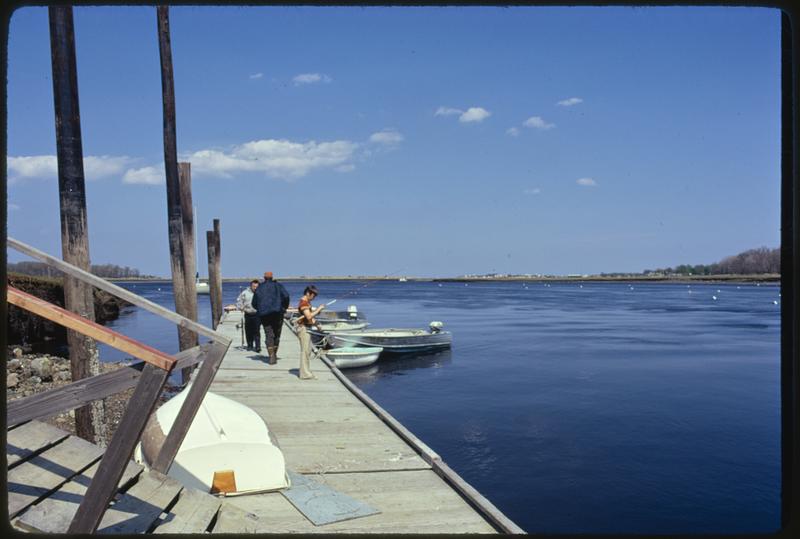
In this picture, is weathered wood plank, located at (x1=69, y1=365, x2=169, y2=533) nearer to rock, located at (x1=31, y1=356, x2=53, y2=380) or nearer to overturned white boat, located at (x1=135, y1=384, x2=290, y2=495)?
overturned white boat, located at (x1=135, y1=384, x2=290, y2=495)

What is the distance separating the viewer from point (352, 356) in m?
27.0

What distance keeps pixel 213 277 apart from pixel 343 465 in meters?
25.3

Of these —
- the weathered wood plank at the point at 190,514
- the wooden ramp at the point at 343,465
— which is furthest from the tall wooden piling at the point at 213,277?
the weathered wood plank at the point at 190,514

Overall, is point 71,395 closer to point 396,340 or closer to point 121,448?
point 121,448

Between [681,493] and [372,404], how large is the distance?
24.1 feet

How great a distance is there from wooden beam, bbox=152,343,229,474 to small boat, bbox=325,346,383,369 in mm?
21385

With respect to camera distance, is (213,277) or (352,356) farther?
(213,277)

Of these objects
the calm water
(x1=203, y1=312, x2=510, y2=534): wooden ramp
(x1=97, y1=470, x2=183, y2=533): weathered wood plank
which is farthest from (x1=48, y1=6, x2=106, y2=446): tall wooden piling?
the calm water

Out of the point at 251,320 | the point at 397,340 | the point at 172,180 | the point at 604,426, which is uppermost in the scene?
the point at 172,180

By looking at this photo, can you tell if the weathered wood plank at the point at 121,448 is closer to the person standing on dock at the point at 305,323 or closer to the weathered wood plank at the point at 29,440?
the weathered wood plank at the point at 29,440

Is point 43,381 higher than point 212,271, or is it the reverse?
point 212,271

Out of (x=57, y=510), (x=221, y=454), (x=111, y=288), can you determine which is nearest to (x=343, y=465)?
(x=221, y=454)

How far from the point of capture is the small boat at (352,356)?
2664 cm

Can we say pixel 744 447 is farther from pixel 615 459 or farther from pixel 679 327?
pixel 679 327
